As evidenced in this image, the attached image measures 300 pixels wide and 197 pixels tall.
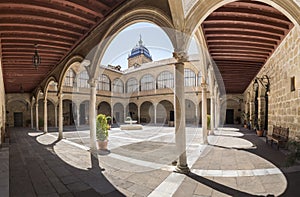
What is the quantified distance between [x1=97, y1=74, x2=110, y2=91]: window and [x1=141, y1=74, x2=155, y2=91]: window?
5.08m

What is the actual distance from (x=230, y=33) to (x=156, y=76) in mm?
19081

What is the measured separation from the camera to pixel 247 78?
14.6 meters

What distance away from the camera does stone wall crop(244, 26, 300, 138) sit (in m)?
5.93

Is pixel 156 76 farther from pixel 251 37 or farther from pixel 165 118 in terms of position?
pixel 251 37

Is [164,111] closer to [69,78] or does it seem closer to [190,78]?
[190,78]

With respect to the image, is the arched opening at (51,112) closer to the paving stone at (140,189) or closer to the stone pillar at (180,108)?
the stone pillar at (180,108)

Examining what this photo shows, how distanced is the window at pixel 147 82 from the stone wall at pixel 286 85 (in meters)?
18.1

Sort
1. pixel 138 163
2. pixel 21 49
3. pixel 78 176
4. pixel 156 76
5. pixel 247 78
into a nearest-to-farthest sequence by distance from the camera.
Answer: pixel 78 176 → pixel 138 163 → pixel 21 49 → pixel 247 78 → pixel 156 76

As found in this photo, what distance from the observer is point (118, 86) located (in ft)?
94.9

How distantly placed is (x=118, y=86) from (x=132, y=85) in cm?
220

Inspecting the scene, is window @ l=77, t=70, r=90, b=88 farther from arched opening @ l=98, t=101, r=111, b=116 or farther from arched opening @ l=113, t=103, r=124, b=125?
arched opening @ l=113, t=103, r=124, b=125

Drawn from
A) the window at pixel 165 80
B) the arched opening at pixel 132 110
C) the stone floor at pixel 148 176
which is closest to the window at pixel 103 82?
the arched opening at pixel 132 110

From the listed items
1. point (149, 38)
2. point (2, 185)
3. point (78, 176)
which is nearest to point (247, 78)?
point (149, 38)

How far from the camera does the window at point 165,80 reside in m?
25.0
